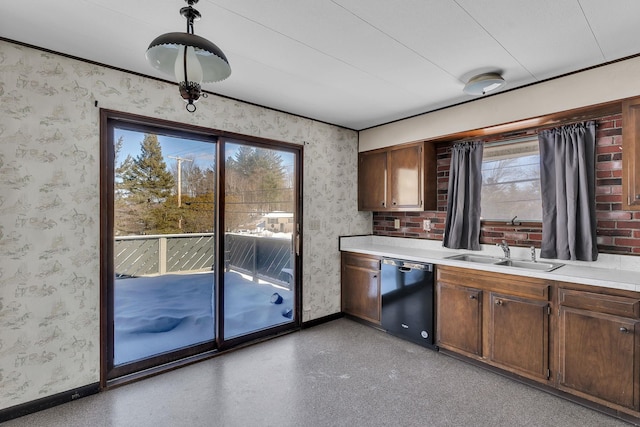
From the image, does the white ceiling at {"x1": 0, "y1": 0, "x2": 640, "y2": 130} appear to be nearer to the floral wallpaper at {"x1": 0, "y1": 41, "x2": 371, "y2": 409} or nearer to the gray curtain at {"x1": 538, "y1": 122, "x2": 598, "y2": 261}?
the floral wallpaper at {"x1": 0, "y1": 41, "x2": 371, "y2": 409}

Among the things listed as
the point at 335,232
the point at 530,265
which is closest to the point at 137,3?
the point at 335,232

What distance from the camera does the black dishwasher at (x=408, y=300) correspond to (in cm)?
317

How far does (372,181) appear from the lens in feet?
13.7

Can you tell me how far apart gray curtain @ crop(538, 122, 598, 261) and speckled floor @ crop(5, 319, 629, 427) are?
1.22 m

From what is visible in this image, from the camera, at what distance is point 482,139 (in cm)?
337

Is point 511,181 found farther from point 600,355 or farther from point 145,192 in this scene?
point 145,192

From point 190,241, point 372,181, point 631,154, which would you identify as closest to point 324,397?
point 190,241

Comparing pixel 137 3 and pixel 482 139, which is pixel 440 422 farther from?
pixel 137 3

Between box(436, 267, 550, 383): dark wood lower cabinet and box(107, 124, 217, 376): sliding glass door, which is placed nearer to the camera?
box(436, 267, 550, 383): dark wood lower cabinet

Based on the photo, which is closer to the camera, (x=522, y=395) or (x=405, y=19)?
(x=405, y=19)

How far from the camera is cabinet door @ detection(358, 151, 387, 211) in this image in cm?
404

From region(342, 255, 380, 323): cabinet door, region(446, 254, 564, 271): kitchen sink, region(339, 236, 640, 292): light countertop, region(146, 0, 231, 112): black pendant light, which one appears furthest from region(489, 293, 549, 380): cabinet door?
region(146, 0, 231, 112): black pendant light

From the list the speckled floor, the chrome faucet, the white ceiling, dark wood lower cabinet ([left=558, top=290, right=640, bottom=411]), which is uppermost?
the white ceiling

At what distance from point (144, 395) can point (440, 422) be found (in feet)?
7.03
